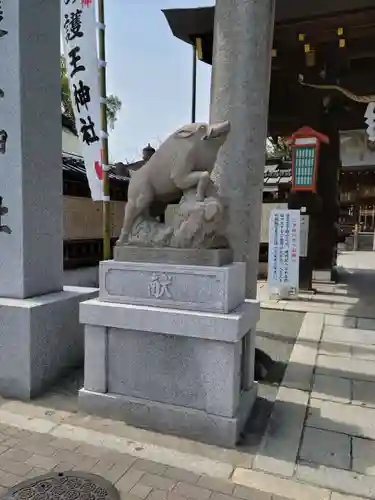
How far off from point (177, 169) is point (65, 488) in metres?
2.60

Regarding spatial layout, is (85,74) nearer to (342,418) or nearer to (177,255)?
(177,255)

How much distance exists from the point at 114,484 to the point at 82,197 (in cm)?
760

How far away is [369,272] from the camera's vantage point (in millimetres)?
13594

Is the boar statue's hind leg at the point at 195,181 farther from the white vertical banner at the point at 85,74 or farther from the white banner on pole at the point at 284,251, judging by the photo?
the white banner on pole at the point at 284,251

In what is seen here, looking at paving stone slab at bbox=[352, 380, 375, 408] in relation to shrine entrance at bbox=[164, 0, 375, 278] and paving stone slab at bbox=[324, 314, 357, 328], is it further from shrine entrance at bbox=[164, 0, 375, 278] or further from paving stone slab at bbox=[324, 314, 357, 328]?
shrine entrance at bbox=[164, 0, 375, 278]

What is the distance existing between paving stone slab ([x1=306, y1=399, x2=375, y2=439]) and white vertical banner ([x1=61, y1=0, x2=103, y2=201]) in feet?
14.0

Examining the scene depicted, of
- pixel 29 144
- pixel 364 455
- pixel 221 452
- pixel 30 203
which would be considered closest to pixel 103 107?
pixel 29 144

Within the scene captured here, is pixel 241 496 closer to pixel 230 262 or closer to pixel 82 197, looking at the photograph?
pixel 230 262

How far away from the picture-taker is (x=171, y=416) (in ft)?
10.8

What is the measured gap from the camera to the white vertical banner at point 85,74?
5438mm

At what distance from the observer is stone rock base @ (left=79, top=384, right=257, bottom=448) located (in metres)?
3.15

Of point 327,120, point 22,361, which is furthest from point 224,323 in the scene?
point 327,120

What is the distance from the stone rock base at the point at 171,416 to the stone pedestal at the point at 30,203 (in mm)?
844

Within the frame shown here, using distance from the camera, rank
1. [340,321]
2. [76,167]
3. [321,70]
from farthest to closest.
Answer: [76,167]
[321,70]
[340,321]
